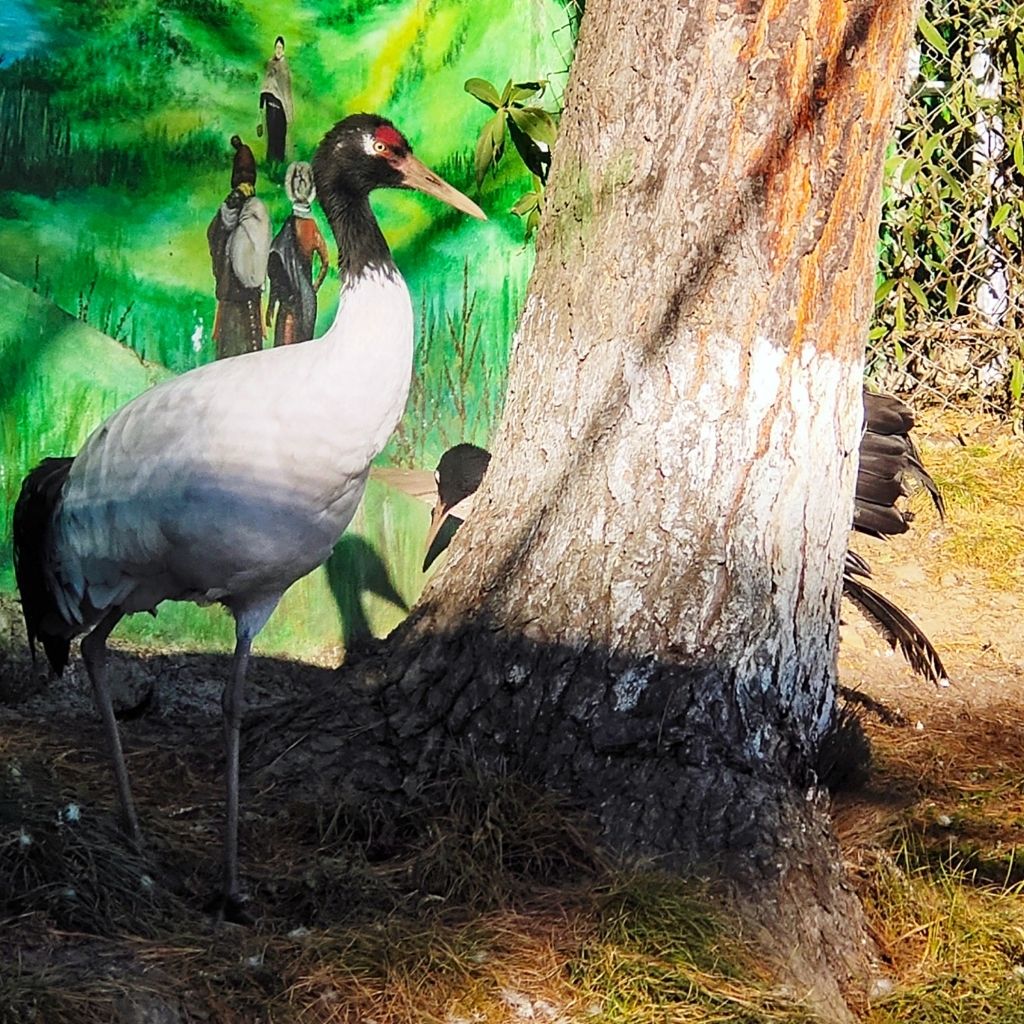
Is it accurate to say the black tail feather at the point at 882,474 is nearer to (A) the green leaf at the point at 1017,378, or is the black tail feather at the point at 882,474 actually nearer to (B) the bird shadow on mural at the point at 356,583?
(B) the bird shadow on mural at the point at 356,583

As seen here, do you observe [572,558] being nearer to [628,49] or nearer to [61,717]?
[628,49]

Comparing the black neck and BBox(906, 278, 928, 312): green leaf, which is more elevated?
BBox(906, 278, 928, 312): green leaf

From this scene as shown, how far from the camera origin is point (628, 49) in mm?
3975

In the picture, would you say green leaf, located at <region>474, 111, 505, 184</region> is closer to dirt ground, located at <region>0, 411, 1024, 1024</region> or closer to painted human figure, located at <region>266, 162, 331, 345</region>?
painted human figure, located at <region>266, 162, 331, 345</region>

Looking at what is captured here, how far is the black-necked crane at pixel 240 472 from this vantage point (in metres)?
3.71

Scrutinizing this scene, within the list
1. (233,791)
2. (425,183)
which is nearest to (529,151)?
(425,183)

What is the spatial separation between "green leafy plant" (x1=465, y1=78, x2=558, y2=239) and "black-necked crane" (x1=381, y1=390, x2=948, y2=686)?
93 centimetres

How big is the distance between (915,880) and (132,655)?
106 inches

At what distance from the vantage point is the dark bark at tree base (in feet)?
12.3

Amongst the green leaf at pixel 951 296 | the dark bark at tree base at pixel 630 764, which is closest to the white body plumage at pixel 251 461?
the dark bark at tree base at pixel 630 764

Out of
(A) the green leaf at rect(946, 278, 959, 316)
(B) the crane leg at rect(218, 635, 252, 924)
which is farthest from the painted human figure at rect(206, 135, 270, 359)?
(A) the green leaf at rect(946, 278, 959, 316)

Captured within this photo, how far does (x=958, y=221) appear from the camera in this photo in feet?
25.6

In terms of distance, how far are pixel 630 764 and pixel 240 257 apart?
8.02 feet

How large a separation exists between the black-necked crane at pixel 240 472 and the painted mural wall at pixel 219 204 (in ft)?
3.53
